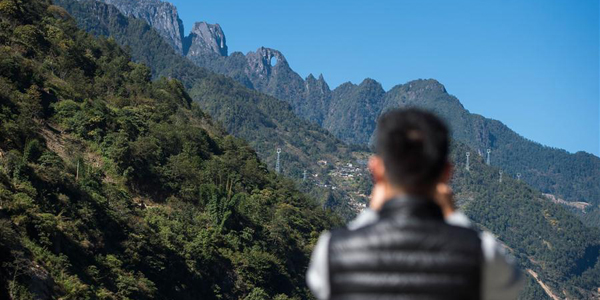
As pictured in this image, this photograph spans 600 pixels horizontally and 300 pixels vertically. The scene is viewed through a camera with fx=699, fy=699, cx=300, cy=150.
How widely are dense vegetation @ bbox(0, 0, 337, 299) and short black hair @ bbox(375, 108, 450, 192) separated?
19.6m

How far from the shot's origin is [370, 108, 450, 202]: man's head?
2818mm

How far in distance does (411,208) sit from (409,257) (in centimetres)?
20

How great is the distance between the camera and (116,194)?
107 feet

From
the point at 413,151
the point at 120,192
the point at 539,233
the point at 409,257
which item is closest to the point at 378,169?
the point at 413,151

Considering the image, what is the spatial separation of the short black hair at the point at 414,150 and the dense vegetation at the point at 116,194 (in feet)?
64.2

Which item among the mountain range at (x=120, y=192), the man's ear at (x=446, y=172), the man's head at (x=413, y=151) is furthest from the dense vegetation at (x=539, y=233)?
the man's head at (x=413, y=151)

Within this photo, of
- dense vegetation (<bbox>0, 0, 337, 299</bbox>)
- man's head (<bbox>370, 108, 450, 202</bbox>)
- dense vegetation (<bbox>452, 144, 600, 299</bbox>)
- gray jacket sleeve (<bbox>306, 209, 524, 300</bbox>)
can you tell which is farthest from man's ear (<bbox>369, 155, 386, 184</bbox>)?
dense vegetation (<bbox>452, 144, 600, 299</bbox>)

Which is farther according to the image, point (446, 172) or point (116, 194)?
point (116, 194)

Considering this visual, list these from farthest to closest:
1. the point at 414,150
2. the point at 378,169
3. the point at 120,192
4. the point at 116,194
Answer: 1. the point at 120,192
2. the point at 116,194
3. the point at 378,169
4. the point at 414,150

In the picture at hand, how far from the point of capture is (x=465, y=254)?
2719 mm

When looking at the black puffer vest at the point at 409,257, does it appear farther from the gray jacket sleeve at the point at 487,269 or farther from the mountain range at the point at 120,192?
the mountain range at the point at 120,192

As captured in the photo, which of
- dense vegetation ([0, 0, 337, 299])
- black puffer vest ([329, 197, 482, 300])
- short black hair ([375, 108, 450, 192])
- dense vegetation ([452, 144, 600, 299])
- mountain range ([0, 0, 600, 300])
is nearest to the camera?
black puffer vest ([329, 197, 482, 300])

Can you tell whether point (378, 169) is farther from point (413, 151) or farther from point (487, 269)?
point (487, 269)

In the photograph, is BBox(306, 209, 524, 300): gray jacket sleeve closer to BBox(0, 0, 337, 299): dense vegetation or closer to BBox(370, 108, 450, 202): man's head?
BBox(370, 108, 450, 202): man's head
